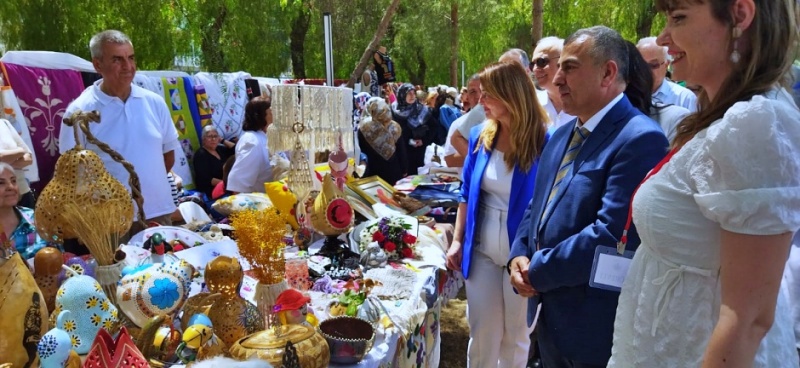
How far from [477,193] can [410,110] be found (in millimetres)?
4629

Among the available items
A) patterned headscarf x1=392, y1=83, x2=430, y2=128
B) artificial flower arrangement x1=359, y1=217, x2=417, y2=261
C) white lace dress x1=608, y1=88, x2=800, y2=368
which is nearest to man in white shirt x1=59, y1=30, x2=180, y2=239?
artificial flower arrangement x1=359, y1=217, x2=417, y2=261

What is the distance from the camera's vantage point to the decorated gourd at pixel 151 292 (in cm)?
160

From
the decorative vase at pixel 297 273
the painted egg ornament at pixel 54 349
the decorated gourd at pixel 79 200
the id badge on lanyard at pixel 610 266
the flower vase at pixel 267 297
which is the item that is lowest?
the decorative vase at pixel 297 273

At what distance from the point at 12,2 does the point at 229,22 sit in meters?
4.51

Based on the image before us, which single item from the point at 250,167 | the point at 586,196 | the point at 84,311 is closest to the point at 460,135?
the point at 250,167

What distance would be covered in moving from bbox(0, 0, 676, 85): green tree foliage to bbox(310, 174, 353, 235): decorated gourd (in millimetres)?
7197

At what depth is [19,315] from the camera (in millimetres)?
1356

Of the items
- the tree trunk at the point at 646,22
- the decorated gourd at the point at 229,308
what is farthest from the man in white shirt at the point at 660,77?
the tree trunk at the point at 646,22

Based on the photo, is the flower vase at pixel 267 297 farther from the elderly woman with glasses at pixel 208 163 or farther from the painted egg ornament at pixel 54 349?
the elderly woman with glasses at pixel 208 163

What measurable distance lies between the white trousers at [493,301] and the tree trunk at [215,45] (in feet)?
32.6

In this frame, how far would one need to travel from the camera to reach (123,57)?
3104 mm

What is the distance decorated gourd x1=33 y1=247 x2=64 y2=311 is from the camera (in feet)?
5.18

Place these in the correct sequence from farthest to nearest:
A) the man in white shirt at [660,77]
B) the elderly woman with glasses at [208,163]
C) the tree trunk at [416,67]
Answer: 1. the tree trunk at [416,67]
2. the elderly woman with glasses at [208,163]
3. the man in white shirt at [660,77]

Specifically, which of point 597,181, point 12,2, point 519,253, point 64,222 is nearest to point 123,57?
point 64,222
